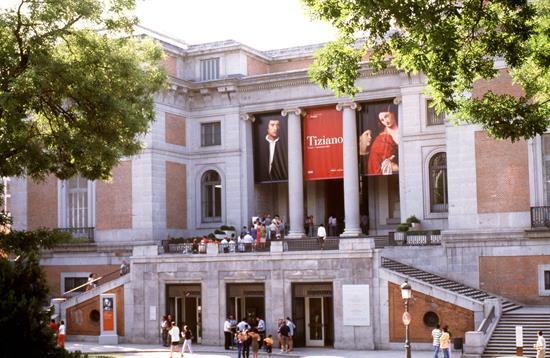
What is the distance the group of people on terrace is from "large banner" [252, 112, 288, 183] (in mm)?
11438

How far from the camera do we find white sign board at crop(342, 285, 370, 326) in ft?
119

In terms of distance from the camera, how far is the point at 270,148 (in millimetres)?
48531

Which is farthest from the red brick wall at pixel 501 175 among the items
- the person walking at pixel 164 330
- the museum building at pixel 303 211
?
the person walking at pixel 164 330

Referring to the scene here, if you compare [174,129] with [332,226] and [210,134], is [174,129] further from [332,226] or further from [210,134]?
[332,226]

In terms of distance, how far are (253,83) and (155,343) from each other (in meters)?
15.9

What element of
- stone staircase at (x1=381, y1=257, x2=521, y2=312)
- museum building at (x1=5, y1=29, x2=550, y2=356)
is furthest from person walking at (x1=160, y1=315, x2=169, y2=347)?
stone staircase at (x1=381, y1=257, x2=521, y2=312)

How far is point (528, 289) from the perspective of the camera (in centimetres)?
3762

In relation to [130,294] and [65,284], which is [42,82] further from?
[65,284]

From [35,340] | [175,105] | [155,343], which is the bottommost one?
[155,343]

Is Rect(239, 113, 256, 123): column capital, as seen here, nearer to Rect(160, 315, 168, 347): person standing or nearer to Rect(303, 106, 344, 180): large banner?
Rect(303, 106, 344, 180): large banner

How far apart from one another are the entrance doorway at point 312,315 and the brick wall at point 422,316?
3.10 metres

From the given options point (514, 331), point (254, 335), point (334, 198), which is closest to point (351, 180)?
point (334, 198)

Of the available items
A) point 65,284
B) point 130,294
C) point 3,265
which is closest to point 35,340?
point 3,265

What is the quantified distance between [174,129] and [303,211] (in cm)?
870
